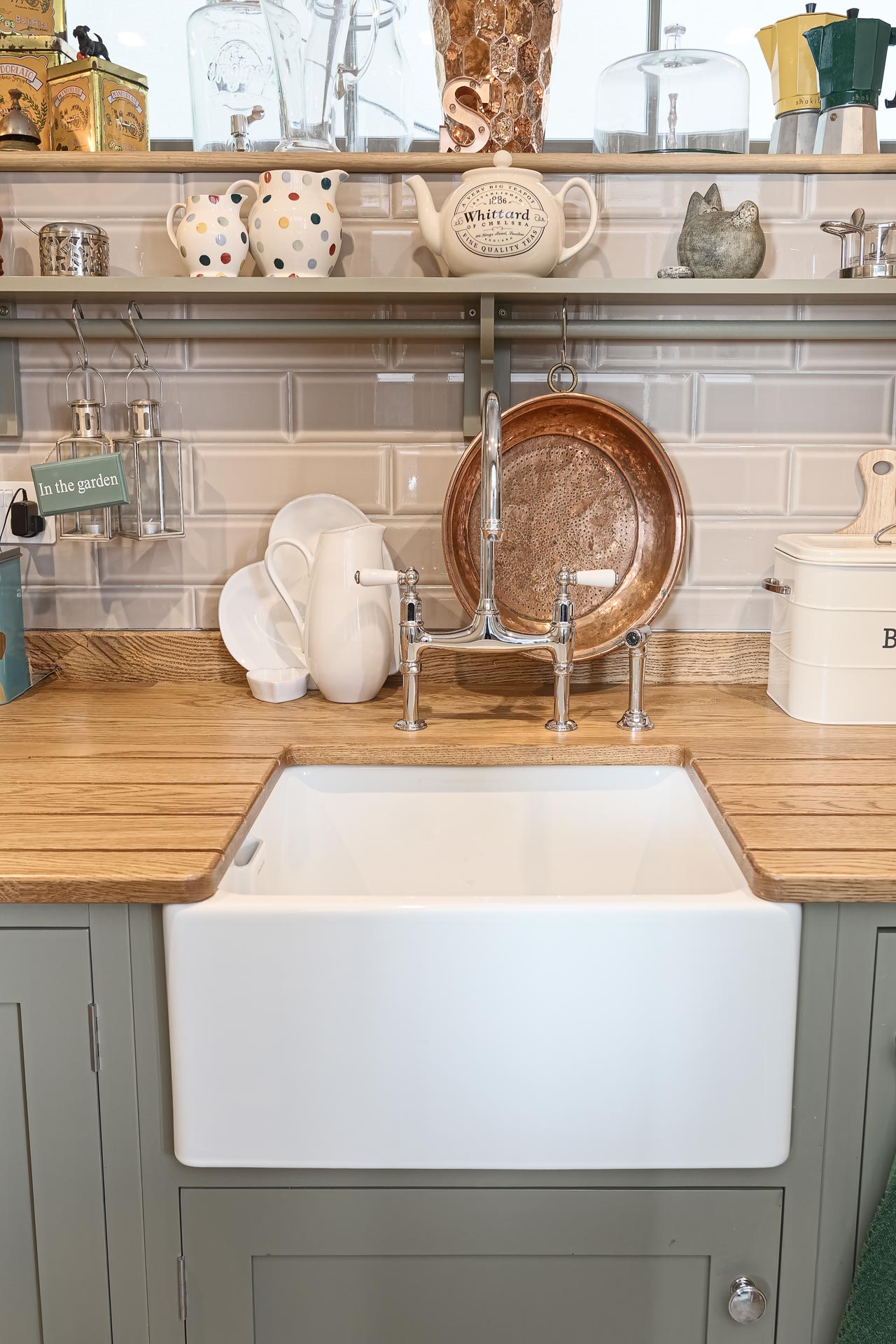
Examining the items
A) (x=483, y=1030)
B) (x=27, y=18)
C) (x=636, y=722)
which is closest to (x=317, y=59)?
(x=27, y=18)

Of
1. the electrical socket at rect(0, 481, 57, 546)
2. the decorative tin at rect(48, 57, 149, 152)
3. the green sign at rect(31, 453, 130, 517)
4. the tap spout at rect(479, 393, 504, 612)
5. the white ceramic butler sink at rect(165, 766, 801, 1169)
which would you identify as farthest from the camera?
the electrical socket at rect(0, 481, 57, 546)

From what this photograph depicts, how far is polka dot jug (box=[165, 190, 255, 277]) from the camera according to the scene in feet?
5.03

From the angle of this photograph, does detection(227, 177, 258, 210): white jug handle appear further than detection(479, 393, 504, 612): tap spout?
Yes

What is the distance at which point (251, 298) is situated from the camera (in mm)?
1616

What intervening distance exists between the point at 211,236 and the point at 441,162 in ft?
1.11

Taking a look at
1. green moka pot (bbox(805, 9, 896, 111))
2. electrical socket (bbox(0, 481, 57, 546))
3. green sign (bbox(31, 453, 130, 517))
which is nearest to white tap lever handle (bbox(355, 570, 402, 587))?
green sign (bbox(31, 453, 130, 517))

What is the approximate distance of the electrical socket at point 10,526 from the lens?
173cm

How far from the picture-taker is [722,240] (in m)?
1.54

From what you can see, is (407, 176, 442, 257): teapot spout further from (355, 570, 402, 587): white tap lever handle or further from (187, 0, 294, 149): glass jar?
(355, 570, 402, 587): white tap lever handle

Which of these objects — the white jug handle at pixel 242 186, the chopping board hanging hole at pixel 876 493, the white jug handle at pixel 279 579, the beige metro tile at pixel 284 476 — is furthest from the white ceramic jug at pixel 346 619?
the chopping board hanging hole at pixel 876 493

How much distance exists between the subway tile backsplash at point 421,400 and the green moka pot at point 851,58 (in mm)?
106

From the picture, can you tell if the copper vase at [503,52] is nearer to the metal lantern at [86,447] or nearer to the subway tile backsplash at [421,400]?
the subway tile backsplash at [421,400]

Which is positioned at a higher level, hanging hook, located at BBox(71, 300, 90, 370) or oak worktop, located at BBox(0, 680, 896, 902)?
hanging hook, located at BBox(71, 300, 90, 370)

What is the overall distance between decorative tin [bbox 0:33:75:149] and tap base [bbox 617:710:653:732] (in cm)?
115
